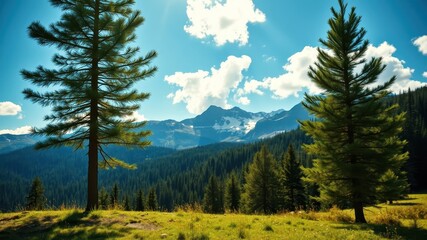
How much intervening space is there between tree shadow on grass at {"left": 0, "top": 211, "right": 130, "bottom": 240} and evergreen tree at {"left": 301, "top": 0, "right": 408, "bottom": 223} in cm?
1053

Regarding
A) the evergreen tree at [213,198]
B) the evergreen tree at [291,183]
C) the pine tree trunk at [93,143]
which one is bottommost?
the evergreen tree at [213,198]

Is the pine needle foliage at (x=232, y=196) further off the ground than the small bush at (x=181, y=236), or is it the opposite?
the small bush at (x=181, y=236)

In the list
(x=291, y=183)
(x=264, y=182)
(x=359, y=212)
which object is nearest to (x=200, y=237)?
(x=359, y=212)

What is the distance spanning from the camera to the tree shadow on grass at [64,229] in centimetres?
867

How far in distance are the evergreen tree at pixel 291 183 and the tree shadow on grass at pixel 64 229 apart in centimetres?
3822

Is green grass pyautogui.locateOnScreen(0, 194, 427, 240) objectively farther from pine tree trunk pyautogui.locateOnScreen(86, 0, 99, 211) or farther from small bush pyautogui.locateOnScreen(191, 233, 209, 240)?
pine tree trunk pyautogui.locateOnScreen(86, 0, 99, 211)

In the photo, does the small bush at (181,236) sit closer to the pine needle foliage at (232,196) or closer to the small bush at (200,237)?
the small bush at (200,237)

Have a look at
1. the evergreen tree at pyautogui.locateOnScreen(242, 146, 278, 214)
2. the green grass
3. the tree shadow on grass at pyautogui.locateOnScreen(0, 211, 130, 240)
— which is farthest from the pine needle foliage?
the tree shadow on grass at pyautogui.locateOnScreen(0, 211, 130, 240)

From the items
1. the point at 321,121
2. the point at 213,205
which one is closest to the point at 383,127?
the point at 321,121

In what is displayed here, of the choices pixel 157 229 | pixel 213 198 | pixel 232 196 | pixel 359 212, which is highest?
pixel 157 229

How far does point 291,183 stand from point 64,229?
40440 millimetres

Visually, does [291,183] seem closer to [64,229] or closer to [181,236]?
[181,236]

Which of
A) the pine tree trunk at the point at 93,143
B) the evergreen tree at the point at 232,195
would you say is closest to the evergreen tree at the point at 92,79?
the pine tree trunk at the point at 93,143

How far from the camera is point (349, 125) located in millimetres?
14375
